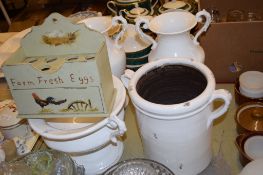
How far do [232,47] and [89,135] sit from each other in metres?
0.48

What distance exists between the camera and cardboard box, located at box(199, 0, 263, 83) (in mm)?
830

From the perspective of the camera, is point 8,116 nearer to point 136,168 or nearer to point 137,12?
point 136,168

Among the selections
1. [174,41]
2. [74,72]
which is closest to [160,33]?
[174,41]

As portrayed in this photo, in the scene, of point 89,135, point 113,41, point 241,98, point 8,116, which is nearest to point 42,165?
point 89,135

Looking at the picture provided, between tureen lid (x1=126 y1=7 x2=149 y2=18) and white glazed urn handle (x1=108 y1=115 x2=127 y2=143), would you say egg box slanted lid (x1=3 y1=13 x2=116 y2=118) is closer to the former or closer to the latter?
white glazed urn handle (x1=108 y1=115 x2=127 y2=143)

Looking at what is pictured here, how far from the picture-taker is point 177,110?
57 centimetres

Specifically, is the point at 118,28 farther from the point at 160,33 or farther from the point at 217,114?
the point at 217,114

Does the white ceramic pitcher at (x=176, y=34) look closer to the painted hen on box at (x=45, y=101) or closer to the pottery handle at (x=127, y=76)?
the pottery handle at (x=127, y=76)

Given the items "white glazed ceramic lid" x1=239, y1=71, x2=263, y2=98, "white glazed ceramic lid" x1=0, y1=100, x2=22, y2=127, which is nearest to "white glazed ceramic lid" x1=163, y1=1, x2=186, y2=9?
"white glazed ceramic lid" x1=239, y1=71, x2=263, y2=98

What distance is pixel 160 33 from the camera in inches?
30.0

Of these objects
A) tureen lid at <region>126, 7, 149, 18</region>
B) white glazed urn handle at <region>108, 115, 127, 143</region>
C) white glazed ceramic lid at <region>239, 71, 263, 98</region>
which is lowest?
white glazed ceramic lid at <region>239, 71, 263, 98</region>

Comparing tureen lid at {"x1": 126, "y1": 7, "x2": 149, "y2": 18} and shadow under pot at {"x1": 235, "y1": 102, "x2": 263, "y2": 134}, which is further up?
tureen lid at {"x1": 126, "y1": 7, "x2": 149, "y2": 18}

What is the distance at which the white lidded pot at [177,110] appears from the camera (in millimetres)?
592

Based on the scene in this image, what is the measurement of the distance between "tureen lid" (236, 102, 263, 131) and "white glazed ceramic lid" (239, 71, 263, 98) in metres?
0.03
